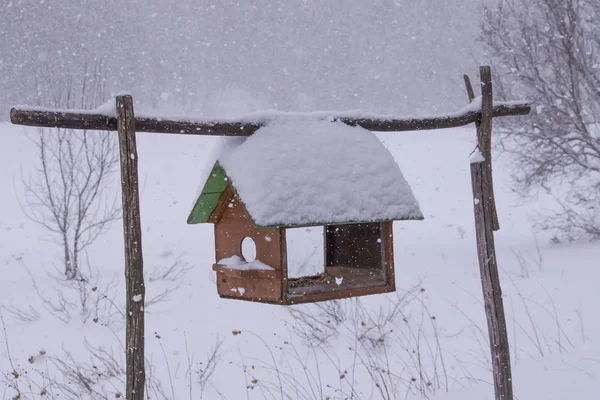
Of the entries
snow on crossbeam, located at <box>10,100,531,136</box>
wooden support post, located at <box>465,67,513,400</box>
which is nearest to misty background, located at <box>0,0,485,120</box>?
wooden support post, located at <box>465,67,513,400</box>

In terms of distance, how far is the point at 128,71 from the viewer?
111ft

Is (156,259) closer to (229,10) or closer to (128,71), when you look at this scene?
(128,71)

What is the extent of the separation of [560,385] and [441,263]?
9.23m

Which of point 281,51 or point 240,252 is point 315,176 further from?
point 281,51

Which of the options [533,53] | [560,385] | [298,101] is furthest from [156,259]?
[298,101]

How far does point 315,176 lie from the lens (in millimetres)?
3146

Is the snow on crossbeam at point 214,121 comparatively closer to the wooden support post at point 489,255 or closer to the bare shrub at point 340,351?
the wooden support post at point 489,255

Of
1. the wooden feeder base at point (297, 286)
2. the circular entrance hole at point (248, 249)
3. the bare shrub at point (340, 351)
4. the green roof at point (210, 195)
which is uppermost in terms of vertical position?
the green roof at point (210, 195)

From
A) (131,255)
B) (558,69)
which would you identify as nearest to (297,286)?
(131,255)

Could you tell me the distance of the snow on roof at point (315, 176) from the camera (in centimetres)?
302

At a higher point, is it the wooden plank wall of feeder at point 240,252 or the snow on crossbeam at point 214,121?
the snow on crossbeam at point 214,121

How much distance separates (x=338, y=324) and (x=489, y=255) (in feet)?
19.6

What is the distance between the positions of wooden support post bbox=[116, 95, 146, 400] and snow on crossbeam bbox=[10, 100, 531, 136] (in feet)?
0.29

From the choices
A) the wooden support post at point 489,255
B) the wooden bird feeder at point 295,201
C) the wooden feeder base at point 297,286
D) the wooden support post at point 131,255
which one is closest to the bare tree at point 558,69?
the wooden support post at point 489,255
